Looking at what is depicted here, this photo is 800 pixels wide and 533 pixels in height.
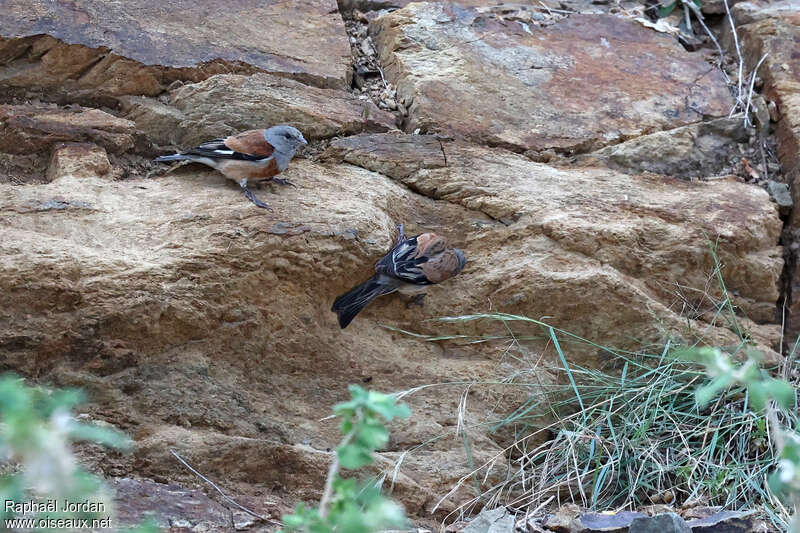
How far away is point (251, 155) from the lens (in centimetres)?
401

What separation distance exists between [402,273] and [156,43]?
194cm

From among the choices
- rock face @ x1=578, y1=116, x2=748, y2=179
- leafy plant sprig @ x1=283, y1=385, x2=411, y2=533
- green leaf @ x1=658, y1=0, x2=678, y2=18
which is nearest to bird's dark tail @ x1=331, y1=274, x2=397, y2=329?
rock face @ x1=578, y1=116, x2=748, y2=179

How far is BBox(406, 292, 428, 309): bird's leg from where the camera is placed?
436 cm

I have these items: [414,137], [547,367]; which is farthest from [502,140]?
[547,367]

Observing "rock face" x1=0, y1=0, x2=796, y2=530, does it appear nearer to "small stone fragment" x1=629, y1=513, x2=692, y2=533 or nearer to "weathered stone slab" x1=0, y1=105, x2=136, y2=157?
"weathered stone slab" x1=0, y1=105, x2=136, y2=157

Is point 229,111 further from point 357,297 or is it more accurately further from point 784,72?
point 784,72

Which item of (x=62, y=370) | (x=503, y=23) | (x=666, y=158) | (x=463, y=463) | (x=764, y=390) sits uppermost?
(x=764, y=390)

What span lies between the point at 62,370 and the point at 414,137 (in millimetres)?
2262

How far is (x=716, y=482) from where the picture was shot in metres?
3.76

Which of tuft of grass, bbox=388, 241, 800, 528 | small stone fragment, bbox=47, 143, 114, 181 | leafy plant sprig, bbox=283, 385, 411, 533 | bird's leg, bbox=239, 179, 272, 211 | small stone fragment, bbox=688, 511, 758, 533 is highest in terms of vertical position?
leafy plant sprig, bbox=283, 385, 411, 533

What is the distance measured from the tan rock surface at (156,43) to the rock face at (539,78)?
48cm

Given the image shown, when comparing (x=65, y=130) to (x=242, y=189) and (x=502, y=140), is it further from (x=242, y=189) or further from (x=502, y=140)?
(x=502, y=140)

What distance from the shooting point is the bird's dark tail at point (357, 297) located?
4.10 meters

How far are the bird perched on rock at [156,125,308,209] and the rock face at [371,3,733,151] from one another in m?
0.90
